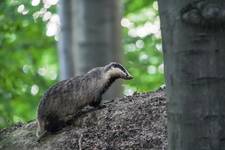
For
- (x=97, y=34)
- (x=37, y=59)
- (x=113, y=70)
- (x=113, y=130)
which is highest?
(x=37, y=59)

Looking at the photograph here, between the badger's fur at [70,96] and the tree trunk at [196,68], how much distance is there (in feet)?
8.26

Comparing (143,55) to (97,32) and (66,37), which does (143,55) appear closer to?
(66,37)

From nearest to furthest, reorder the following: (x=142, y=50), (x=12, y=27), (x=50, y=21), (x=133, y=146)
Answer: (x=133, y=146) < (x=50, y=21) < (x=12, y=27) < (x=142, y=50)

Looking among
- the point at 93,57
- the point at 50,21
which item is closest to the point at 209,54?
the point at 93,57

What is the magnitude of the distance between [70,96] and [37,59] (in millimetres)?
7727

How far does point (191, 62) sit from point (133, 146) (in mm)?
1871

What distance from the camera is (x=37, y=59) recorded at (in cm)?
1272

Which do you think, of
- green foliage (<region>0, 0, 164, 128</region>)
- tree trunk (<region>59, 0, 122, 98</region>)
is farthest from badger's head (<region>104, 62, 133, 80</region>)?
green foliage (<region>0, 0, 164, 128</region>)

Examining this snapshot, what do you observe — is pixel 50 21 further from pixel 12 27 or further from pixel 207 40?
pixel 207 40

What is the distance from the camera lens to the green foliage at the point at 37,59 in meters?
10.2

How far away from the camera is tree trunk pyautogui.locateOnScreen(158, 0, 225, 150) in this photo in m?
2.19

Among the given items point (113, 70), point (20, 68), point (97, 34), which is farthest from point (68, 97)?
point (20, 68)

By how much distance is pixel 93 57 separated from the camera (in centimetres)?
642

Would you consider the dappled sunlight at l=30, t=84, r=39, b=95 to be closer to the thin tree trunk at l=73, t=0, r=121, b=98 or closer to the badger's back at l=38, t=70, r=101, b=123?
the thin tree trunk at l=73, t=0, r=121, b=98
